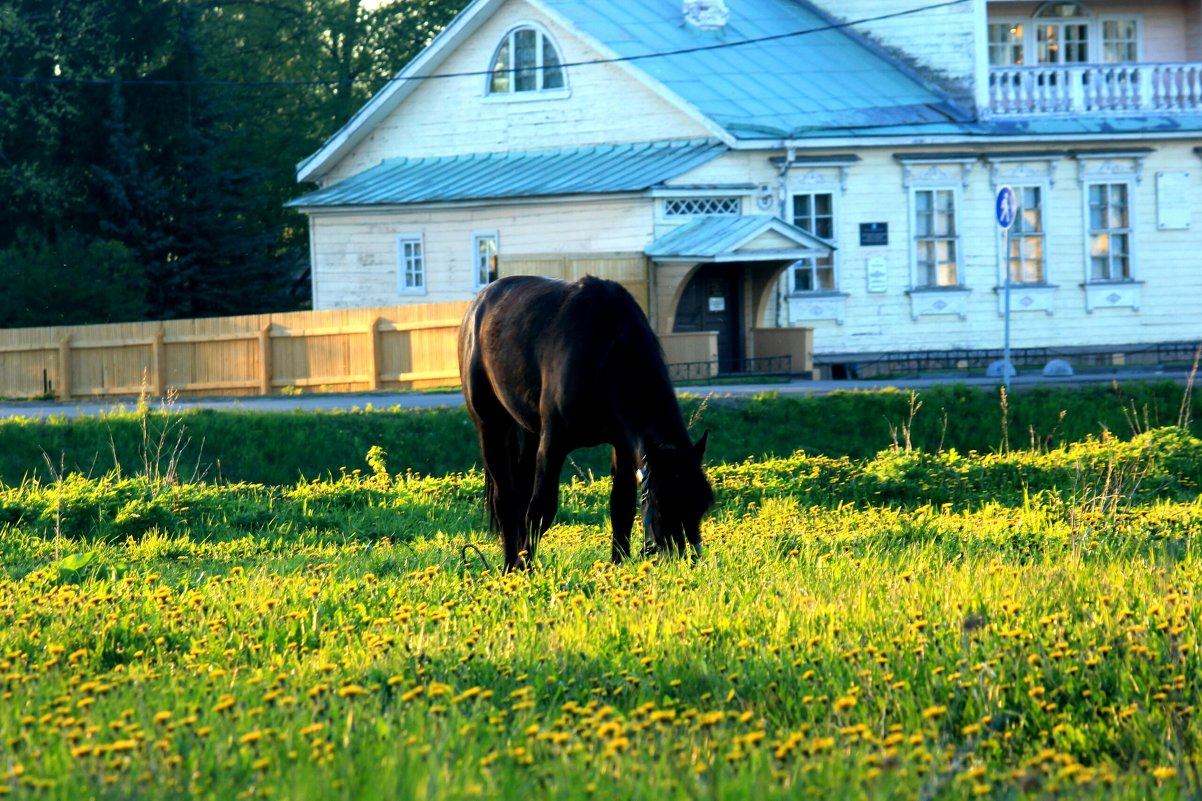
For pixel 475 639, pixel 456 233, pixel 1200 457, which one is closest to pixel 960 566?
pixel 475 639

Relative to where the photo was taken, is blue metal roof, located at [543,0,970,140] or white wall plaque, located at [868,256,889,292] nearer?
blue metal roof, located at [543,0,970,140]

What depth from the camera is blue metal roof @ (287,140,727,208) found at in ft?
103

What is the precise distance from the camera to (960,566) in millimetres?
8680

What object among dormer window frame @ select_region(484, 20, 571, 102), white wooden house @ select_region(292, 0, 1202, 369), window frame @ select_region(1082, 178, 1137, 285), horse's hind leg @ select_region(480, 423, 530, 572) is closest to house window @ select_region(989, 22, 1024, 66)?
white wooden house @ select_region(292, 0, 1202, 369)

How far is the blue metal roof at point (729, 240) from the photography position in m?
29.2

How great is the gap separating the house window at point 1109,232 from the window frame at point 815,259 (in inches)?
210

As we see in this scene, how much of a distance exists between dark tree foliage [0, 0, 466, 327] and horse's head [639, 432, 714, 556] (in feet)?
109

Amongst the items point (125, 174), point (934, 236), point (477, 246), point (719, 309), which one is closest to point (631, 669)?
point (719, 309)

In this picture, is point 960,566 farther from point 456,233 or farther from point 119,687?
point 456,233

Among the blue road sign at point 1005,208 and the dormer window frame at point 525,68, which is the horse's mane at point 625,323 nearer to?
the blue road sign at point 1005,208

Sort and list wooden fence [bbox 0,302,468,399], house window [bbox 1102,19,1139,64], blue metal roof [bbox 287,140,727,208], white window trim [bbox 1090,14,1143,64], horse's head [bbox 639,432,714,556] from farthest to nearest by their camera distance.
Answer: house window [bbox 1102,19,1139,64] → white window trim [bbox 1090,14,1143,64] → blue metal roof [bbox 287,140,727,208] → wooden fence [bbox 0,302,468,399] → horse's head [bbox 639,432,714,556]

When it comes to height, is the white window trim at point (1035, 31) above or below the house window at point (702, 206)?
above

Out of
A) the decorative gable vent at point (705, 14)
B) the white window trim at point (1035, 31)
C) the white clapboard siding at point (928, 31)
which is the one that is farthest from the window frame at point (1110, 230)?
the decorative gable vent at point (705, 14)

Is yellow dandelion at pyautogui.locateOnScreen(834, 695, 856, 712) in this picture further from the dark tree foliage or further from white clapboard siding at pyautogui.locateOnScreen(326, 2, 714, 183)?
the dark tree foliage
